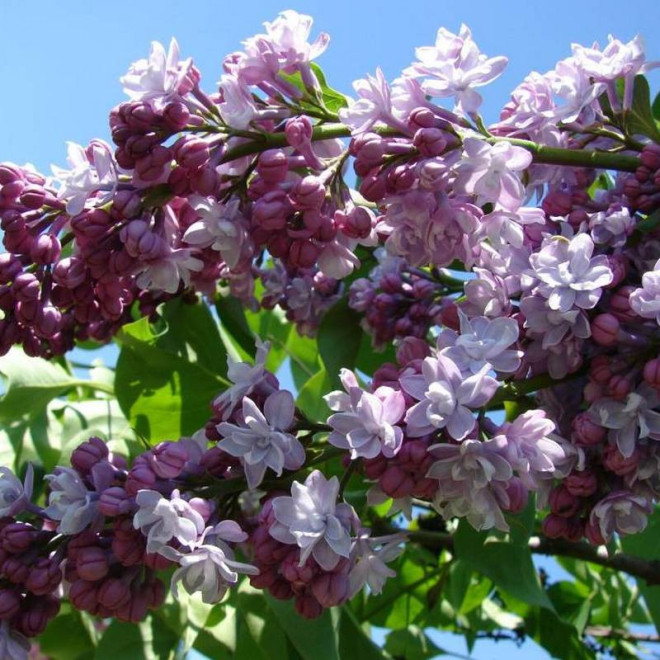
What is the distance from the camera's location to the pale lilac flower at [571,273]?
3.55 feet

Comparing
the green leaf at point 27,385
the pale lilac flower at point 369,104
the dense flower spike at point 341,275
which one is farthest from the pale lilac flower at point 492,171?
the green leaf at point 27,385

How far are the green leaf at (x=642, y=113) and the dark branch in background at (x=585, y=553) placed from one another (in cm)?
78

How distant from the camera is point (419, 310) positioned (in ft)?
5.67

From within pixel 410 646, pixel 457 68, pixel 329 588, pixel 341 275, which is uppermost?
pixel 457 68

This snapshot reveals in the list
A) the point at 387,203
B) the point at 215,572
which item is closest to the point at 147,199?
the point at 387,203

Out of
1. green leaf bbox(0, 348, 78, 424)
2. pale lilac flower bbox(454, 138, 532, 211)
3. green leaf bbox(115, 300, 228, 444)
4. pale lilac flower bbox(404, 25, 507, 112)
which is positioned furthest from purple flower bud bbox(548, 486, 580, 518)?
green leaf bbox(0, 348, 78, 424)

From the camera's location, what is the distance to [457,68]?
124cm

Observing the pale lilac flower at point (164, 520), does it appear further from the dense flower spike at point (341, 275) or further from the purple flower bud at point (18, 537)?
the purple flower bud at point (18, 537)

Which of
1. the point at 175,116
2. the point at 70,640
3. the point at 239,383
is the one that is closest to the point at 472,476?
the point at 239,383

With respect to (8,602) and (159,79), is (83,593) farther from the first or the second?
(159,79)

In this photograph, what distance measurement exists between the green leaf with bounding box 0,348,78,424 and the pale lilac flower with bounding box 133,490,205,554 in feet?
3.17

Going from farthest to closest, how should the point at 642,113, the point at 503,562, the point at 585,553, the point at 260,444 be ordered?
1. the point at 585,553
2. the point at 503,562
3. the point at 642,113
4. the point at 260,444

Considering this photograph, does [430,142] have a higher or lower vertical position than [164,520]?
higher

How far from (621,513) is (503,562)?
569mm
